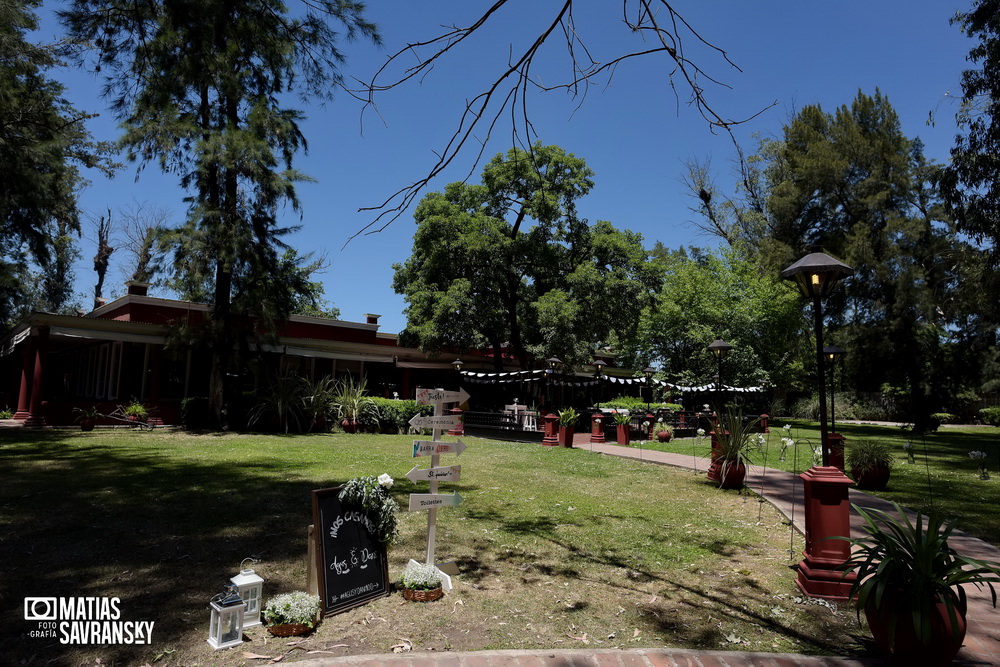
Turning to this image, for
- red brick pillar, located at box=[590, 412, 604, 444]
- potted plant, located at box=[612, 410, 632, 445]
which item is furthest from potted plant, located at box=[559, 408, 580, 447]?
potted plant, located at box=[612, 410, 632, 445]

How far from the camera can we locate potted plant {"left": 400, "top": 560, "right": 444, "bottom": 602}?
416 cm

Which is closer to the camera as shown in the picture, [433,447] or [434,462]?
[433,447]

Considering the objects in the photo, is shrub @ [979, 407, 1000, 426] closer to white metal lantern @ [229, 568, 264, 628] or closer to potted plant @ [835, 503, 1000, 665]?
potted plant @ [835, 503, 1000, 665]

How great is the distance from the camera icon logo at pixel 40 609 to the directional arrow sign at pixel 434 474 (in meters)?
2.43

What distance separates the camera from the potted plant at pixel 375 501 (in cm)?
416

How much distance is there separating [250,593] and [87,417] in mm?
15851

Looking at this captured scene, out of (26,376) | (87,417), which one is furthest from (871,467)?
(26,376)

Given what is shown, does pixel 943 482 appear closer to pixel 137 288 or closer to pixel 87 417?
pixel 87 417

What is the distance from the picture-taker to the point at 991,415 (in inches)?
1175

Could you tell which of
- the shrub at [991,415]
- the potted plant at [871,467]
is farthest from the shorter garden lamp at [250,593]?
the shrub at [991,415]

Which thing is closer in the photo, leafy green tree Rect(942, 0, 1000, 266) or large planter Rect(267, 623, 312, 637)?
large planter Rect(267, 623, 312, 637)

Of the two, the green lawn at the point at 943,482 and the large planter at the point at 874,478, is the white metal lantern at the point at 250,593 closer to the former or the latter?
the green lawn at the point at 943,482
